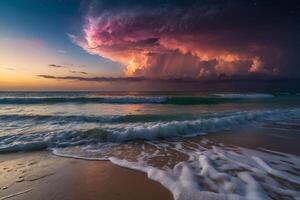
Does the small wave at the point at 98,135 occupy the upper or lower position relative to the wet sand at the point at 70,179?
upper

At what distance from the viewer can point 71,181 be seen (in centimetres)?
376

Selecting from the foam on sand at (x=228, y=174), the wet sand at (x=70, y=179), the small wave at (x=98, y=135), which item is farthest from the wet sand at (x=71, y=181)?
the small wave at (x=98, y=135)

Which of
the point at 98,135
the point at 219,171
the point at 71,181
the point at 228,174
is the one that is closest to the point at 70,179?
the point at 71,181

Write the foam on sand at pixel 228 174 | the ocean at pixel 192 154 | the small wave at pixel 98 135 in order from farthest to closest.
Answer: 1. the small wave at pixel 98 135
2. the ocean at pixel 192 154
3. the foam on sand at pixel 228 174

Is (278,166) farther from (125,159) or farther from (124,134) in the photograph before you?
(124,134)

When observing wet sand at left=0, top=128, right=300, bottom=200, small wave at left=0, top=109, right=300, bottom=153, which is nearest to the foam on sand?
wet sand at left=0, top=128, right=300, bottom=200

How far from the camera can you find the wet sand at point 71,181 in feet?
10.6

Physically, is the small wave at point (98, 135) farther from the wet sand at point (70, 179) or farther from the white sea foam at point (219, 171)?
the white sea foam at point (219, 171)

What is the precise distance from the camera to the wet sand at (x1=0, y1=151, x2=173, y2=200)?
128 inches

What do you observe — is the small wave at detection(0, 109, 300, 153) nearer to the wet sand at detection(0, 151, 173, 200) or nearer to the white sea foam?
the white sea foam

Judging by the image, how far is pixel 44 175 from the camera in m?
4.01

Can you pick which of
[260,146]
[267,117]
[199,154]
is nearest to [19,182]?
[199,154]

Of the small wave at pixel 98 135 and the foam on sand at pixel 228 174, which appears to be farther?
the small wave at pixel 98 135

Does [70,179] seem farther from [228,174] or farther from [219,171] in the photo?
[228,174]
